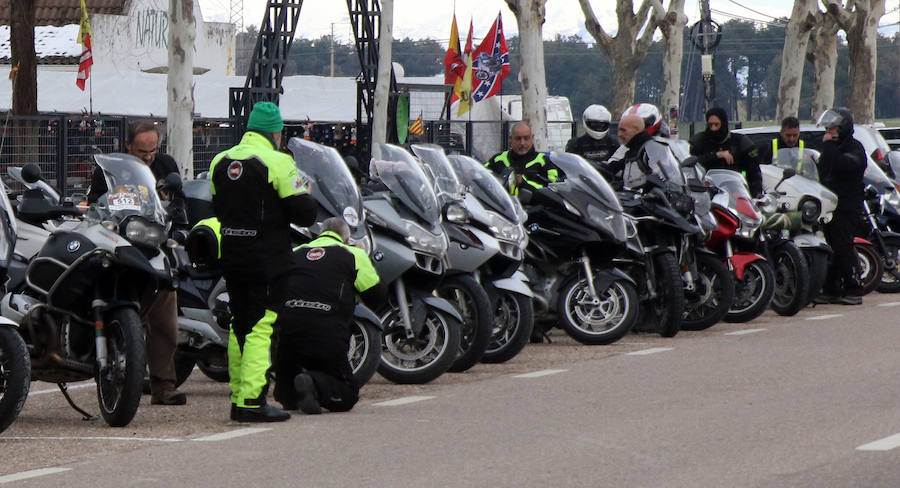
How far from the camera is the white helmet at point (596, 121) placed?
50.5 feet

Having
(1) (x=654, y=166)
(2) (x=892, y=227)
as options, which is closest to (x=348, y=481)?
(1) (x=654, y=166)

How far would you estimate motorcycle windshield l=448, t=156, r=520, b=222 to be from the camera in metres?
12.0

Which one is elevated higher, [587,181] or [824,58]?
[824,58]

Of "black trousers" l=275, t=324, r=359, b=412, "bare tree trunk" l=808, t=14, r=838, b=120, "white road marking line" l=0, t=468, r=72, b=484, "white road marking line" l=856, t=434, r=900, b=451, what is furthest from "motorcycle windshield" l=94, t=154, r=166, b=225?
"bare tree trunk" l=808, t=14, r=838, b=120

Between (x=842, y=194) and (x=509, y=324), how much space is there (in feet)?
21.1

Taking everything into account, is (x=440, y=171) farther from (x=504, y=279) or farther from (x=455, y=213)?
(x=504, y=279)

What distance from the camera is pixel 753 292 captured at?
14.7m

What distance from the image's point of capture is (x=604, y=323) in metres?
12.8

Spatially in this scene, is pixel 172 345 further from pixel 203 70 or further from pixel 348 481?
pixel 203 70

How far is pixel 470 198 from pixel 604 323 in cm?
173

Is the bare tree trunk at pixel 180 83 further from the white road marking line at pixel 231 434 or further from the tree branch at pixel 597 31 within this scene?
the tree branch at pixel 597 31

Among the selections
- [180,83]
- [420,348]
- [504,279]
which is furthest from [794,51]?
[420,348]

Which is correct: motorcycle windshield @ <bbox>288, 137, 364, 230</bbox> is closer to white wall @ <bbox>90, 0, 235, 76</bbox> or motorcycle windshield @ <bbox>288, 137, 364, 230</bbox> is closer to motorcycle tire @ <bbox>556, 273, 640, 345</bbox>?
motorcycle tire @ <bbox>556, 273, 640, 345</bbox>

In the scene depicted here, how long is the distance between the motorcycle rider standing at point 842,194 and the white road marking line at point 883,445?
877 centimetres
